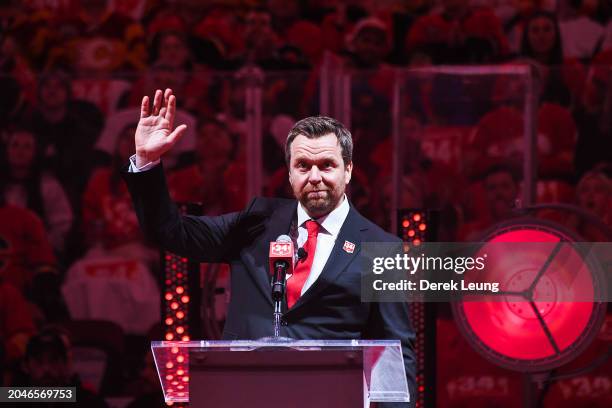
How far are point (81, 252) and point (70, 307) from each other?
311 millimetres

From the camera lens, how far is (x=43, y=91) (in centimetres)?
571

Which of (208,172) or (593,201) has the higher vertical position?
(208,172)

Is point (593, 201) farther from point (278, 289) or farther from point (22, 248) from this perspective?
point (22, 248)

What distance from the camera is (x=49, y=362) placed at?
5527mm

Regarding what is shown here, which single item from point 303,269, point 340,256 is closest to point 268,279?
point 303,269

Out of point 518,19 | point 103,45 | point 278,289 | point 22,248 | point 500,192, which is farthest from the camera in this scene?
point 103,45

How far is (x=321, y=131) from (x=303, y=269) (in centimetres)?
43

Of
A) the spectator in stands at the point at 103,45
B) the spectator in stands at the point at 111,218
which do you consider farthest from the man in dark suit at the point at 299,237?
the spectator in stands at the point at 103,45

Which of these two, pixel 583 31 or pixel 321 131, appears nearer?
pixel 321 131

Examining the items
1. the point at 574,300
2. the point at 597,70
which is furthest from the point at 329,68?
the point at 574,300

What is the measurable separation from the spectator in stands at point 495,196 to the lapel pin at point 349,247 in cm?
185

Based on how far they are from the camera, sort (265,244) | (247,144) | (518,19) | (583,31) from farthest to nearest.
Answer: (518,19) → (583,31) → (247,144) → (265,244)

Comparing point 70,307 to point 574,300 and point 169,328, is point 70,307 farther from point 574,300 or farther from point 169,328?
point 574,300

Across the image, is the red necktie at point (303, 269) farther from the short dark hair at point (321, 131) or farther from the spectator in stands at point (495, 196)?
the spectator in stands at point (495, 196)
